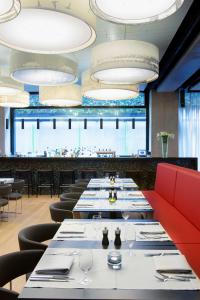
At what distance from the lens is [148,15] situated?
2293 mm

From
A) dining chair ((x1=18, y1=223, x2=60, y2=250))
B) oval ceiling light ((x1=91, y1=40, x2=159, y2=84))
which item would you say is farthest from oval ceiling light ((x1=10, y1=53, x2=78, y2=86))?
dining chair ((x1=18, y1=223, x2=60, y2=250))

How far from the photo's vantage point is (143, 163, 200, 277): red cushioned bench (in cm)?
278

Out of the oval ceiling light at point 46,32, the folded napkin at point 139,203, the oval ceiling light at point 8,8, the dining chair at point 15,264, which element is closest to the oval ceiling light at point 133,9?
the oval ceiling light at point 46,32

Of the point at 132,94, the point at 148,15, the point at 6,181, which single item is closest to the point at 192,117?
the point at 132,94

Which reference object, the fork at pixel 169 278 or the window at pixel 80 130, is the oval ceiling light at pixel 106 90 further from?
the window at pixel 80 130

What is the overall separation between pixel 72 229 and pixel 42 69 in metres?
2.24

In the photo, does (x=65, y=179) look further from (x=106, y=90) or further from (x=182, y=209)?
(x=182, y=209)

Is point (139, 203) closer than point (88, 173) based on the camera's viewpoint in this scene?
Yes

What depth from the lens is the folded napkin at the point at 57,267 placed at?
64.9 inches

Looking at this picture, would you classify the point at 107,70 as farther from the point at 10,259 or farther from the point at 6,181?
the point at 6,181

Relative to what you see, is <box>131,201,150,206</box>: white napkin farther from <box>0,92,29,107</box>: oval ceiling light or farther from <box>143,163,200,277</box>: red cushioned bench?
<box>0,92,29,107</box>: oval ceiling light

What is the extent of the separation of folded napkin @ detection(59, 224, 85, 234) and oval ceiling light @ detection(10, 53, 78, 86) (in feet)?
7.04

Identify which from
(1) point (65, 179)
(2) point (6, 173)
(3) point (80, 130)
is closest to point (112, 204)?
(1) point (65, 179)

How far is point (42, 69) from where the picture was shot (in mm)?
3941
